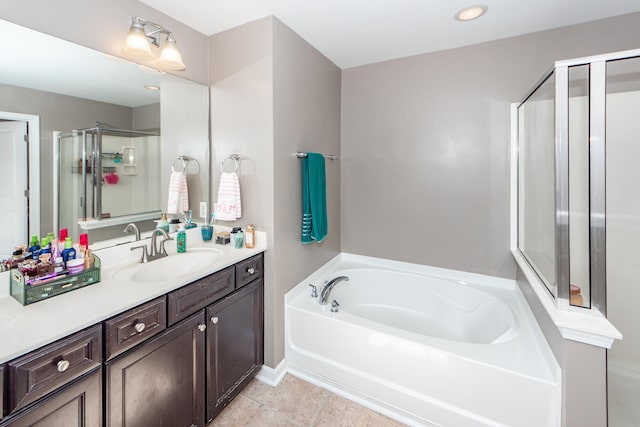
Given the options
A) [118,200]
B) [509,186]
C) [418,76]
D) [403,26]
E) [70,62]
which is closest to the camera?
[70,62]

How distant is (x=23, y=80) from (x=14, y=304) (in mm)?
974

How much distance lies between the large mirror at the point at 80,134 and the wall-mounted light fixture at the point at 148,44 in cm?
11

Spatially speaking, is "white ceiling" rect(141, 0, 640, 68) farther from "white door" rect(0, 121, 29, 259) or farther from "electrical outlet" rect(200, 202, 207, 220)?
"electrical outlet" rect(200, 202, 207, 220)

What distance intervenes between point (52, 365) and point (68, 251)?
0.56 meters

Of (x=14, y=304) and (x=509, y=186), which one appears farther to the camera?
(x=509, y=186)

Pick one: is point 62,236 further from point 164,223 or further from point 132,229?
point 164,223

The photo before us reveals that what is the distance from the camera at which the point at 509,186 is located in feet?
7.27

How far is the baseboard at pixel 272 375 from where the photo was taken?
1.95 meters

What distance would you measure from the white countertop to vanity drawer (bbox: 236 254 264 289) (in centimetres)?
14

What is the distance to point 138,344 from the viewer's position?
3.92 feet

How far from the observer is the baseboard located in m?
1.95

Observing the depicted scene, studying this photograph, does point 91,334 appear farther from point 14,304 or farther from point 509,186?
point 509,186

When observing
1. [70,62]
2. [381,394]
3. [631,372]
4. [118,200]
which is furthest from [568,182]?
[70,62]

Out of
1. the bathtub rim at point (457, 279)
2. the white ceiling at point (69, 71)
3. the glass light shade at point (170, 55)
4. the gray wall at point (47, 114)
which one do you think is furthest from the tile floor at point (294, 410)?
the glass light shade at point (170, 55)
